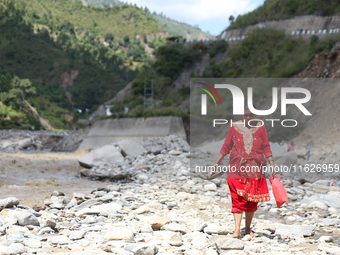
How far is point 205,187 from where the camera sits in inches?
328

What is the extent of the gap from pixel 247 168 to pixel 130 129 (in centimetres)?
1880

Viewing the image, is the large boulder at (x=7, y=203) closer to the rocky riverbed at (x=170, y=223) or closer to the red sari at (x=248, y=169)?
the rocky riverbed at (x=170, y=223)

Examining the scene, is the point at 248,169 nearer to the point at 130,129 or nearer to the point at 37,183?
the point at 37,183

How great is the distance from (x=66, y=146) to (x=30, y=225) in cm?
2757

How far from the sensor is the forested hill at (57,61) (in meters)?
72.1

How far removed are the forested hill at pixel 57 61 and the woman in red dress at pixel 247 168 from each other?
51.0 metres

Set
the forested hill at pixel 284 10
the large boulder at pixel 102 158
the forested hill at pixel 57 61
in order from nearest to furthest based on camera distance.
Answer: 1. the large boulder at pixel 102 158
2. the forested hill at pixel 284 10
3. the forested hill at pixel 57 61

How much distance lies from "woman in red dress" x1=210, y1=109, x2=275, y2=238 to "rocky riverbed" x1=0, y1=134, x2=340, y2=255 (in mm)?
438

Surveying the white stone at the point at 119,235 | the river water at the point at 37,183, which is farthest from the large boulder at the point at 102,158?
the white stone at the point at 119,235

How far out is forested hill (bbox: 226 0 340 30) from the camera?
30.9m

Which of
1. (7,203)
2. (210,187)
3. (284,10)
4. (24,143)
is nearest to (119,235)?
(7,203)

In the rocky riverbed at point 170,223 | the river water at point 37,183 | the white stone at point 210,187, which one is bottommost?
the river water at point 37,183

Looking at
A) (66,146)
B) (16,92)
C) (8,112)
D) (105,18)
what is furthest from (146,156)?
(105,18)

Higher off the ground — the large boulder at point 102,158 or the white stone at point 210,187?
the white stone at point 210,187
